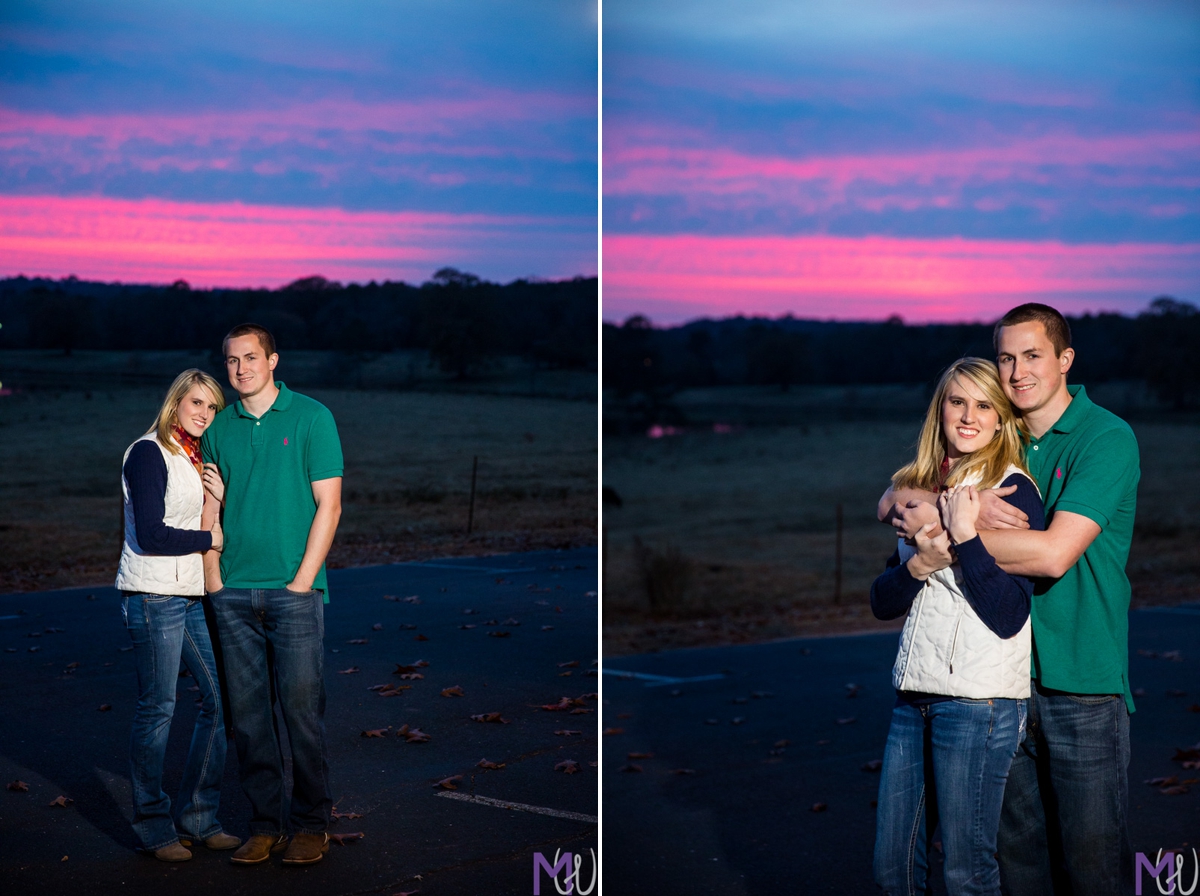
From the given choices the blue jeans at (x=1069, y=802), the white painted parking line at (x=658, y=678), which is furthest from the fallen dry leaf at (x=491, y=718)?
the white painted parking line at (x=658, y=678)

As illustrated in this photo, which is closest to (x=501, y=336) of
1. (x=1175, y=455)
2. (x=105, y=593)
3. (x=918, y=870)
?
(x=105, y=593)

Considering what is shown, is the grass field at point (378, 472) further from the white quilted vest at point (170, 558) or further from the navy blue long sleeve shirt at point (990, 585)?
the navy blue long sleeve shirt at point (990, 585)

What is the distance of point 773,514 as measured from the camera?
37.2m

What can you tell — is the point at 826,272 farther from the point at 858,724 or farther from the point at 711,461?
the point at 858,724

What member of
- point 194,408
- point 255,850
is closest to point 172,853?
point 255,850

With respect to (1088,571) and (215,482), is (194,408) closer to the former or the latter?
(215,482)

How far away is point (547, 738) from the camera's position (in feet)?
21.9

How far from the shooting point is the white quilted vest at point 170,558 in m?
4.32

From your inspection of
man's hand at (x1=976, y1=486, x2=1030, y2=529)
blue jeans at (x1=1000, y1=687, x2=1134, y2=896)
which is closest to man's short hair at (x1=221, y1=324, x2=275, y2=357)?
man's hand at (x1=976, y1=486, x2=1030, y2=529)

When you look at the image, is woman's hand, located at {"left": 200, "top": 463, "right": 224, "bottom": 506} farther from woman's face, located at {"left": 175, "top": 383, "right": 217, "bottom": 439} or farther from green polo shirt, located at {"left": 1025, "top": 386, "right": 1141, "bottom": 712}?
green polo shirt, located at {"left": 1025, "top": 386, "right": 1141, "bottom": 712}

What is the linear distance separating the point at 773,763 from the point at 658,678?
3.76 m

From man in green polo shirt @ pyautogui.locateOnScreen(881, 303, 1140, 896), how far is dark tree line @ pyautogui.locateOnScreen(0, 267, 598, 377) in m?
18.0

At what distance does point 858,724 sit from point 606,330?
32.9m

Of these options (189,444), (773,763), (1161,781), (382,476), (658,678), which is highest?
(189,444)
